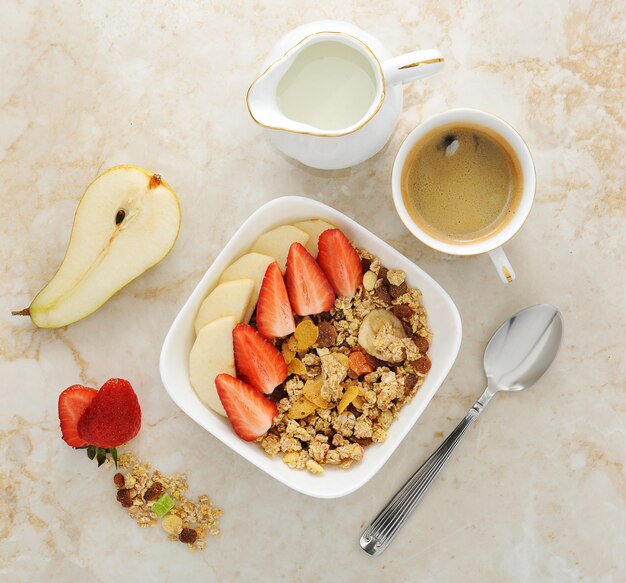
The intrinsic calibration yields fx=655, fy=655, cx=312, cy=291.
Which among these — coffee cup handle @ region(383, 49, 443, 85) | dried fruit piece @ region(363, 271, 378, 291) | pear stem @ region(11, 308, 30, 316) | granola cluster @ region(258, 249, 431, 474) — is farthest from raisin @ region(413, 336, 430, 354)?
pear stem @ region(11, 308, 30, 316)

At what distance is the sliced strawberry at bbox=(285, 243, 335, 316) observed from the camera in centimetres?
105

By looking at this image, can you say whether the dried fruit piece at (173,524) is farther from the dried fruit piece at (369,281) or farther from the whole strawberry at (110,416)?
the dried fruit piece at (369,281)

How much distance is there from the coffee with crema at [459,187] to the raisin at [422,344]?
17 centimetres

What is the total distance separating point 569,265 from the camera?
119 centimetres

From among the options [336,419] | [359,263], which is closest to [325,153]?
[359,263]

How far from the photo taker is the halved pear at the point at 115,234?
1.13 m

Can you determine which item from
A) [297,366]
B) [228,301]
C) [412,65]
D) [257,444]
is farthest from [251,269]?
[412,65]

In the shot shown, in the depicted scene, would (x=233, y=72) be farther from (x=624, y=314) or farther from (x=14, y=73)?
(x=624, y=314)

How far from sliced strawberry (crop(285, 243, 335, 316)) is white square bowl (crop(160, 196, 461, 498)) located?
0.08 meters

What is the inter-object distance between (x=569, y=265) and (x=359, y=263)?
402mm

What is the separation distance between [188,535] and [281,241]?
0.57m

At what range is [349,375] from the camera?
1.09 m

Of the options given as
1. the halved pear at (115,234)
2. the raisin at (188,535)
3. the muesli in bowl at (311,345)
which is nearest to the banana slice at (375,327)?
the muesli in bowl at (311,345)

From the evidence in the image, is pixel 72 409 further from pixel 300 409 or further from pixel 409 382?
pixel 409 382
